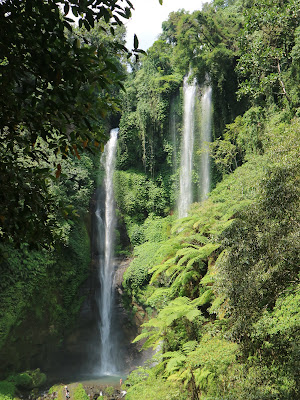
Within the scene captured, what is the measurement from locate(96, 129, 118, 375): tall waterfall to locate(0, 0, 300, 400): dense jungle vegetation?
65 centimetres

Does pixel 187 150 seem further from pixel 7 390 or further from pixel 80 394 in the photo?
pixel 7 390

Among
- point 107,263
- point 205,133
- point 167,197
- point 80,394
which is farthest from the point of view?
point 167,197

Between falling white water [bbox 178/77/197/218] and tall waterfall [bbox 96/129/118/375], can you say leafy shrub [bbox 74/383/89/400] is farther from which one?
falling white water [bbox 178/77/197/218]

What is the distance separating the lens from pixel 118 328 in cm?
1756

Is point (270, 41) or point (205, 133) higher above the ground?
point (270, 41)

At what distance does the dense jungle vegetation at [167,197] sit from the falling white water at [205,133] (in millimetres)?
494

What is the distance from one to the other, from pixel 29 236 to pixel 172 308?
6096 mm

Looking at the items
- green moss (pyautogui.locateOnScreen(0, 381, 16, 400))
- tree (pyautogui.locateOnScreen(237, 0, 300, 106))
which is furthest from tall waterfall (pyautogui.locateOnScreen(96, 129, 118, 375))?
tree (pyautogui.locateOnScreen(237, 0, 300, 106))

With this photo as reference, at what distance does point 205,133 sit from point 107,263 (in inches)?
337

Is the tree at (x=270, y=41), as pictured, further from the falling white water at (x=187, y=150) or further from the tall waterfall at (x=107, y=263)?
the tall waterfall at (x=107, y=263)

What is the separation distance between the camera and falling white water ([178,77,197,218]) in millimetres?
19016

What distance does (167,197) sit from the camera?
20.2m

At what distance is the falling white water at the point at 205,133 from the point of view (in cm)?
1808

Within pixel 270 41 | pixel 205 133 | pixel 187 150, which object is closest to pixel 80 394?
pixel 187 150
